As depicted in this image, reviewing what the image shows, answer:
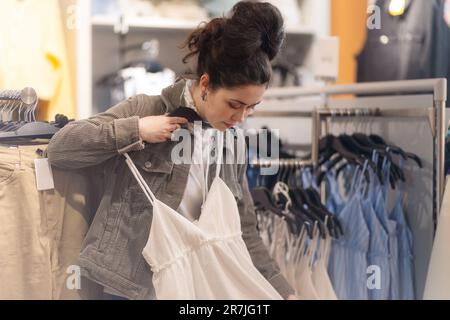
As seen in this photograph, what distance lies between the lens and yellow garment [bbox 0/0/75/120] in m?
0.97

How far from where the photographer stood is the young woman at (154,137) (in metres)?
0.89

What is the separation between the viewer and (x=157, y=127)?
913mm

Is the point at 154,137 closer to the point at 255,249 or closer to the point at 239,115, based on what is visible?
the point at 239,115

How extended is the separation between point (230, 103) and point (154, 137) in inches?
4.9

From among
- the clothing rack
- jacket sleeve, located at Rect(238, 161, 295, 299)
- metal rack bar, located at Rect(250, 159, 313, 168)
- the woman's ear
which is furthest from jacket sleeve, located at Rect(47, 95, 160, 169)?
the clothing rack

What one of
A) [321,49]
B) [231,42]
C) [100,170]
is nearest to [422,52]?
[321,49]

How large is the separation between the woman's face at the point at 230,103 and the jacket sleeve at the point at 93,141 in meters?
0.11

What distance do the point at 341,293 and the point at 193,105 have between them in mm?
592

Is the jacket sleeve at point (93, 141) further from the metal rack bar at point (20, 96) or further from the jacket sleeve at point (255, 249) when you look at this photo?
the jacket sleeve at point (255, 249)

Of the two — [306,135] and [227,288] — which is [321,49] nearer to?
[306,135]

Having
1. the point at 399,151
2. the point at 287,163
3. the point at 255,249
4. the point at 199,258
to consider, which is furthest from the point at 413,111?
the point at 199,258

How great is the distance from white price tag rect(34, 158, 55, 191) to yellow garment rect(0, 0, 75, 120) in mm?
79

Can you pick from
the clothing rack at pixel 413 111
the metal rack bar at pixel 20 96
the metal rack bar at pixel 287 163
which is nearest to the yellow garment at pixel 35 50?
the metal rack bar at pixel 20 96

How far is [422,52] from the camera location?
1.48m
